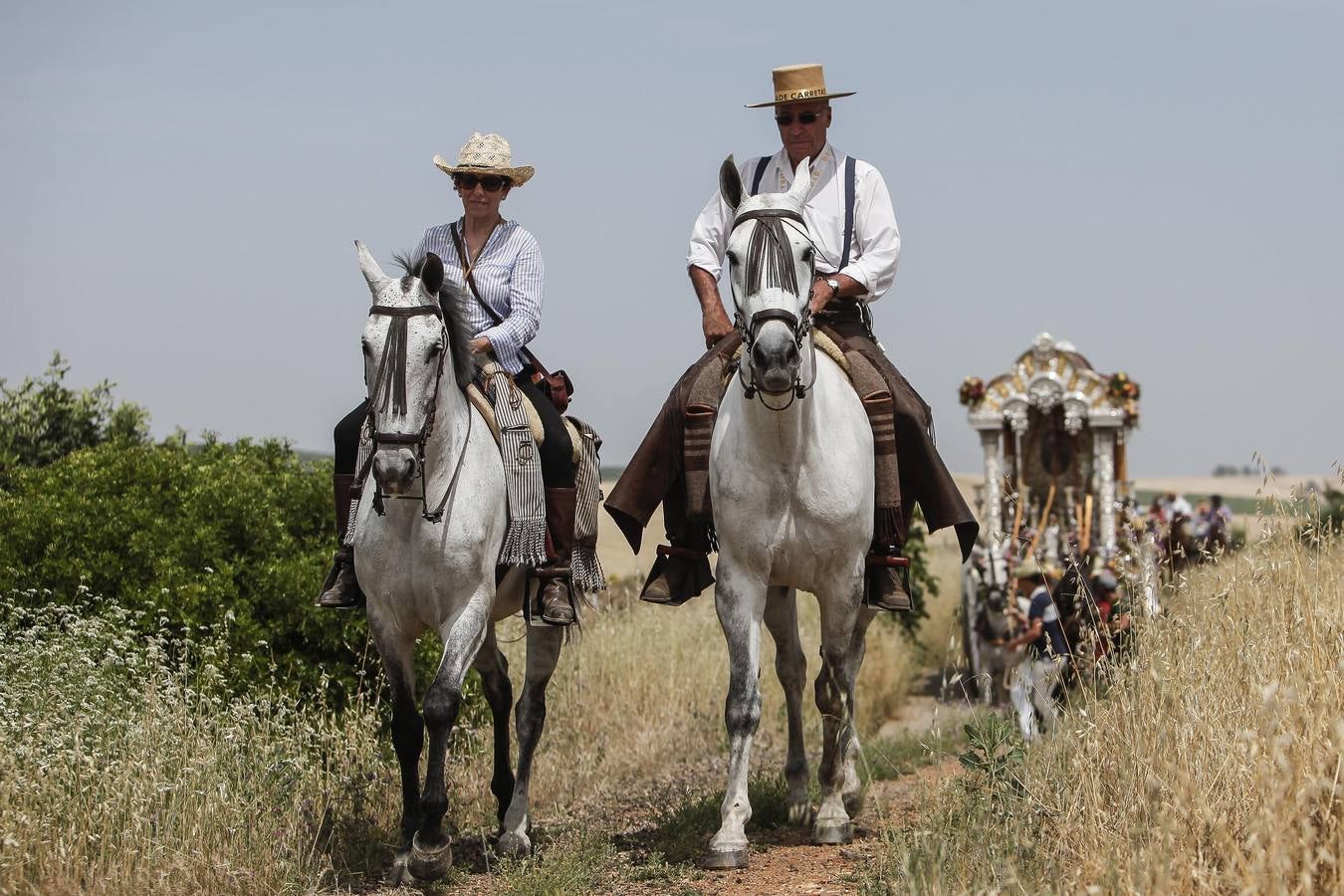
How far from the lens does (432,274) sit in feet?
22.3

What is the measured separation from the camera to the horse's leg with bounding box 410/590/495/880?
270 inches

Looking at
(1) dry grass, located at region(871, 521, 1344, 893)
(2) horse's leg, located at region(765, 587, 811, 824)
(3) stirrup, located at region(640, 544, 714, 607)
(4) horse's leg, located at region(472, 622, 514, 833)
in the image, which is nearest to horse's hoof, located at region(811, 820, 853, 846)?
(2) horse's leg, located at region(765, 587, 811, 824)

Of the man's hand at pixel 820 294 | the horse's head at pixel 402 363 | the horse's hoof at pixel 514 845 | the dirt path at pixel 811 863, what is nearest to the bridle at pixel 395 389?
the horse's head at pixel 402 363

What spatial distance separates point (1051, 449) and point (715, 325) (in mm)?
10855

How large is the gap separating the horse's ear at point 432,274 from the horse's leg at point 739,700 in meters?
1.78

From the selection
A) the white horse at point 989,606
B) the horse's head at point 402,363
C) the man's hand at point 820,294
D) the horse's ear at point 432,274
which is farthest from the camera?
the white horse at point 989,606

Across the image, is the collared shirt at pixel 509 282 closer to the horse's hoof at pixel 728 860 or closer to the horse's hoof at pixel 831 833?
the horse's hoof at pixel 728 860

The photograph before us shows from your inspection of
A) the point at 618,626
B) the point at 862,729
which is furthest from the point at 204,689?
the point at 862,729

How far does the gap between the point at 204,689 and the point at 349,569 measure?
1.14 metres

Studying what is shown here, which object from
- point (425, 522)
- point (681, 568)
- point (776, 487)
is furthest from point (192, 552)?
point (776, 487)

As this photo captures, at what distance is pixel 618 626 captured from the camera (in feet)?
43.8

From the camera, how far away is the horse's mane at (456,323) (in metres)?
6.95

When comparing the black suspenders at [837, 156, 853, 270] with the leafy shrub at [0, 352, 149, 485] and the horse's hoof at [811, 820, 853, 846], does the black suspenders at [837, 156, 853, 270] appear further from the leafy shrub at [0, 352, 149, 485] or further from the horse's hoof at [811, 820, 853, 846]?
the leafy shrub at [0, 352, 149, 485]

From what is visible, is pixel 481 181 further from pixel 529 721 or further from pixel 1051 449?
pixel 1051 449
